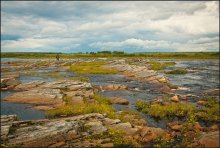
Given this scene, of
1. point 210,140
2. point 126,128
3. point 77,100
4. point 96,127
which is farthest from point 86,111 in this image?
point 210,140

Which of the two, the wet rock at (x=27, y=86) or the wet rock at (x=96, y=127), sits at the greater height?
the wet rock at (x=27, y=86)

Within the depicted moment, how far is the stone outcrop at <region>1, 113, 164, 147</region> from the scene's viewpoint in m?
22.1

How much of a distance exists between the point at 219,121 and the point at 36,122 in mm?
19779

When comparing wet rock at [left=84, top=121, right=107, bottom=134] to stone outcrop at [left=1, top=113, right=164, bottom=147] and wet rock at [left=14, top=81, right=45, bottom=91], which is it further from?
wet rock at [left=14, top=81, right=45, bottom=91]

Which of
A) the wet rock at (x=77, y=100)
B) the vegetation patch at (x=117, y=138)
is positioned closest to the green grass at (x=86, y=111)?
the wet rock at (x=77, y=100)

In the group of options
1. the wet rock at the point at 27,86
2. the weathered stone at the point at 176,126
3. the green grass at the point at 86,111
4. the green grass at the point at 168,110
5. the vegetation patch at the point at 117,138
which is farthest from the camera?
the wet rock at the point at 27,86

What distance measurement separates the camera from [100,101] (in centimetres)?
3869

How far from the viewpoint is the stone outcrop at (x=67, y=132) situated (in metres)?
22.1

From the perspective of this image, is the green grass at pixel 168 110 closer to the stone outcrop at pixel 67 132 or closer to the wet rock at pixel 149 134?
the wet rock at pixel 149 134

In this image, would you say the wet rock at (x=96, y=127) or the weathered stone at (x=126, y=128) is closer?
the wet rock at (x=96, y=127)

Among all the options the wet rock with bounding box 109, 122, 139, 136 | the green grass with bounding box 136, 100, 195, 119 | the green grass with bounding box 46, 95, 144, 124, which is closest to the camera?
the wet rock with bounding box 109, 122, 139, 136

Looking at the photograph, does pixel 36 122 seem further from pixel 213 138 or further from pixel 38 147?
pixel 213 138

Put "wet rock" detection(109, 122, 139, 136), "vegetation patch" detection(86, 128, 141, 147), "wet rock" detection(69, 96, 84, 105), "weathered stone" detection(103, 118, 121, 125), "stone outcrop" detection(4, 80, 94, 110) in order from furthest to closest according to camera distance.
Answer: "stone outcrop" detection(4, 80, 94, 110), "wet rock" detection(69, 96, 84, 105), "weathered stone" detection(103, 118, 121, 125), "wet rock" detection(109, 122, 139, 136), "vegetation patch" detection(86, 128, 141, 147)

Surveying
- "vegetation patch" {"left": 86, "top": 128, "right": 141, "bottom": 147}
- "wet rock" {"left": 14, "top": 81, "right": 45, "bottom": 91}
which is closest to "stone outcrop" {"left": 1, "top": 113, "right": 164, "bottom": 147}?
"vegetation patch" {"left": 86, "top": 128, "right": 141, "bottom": 147}
